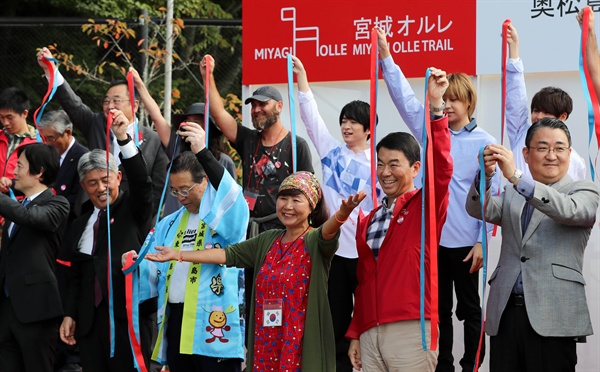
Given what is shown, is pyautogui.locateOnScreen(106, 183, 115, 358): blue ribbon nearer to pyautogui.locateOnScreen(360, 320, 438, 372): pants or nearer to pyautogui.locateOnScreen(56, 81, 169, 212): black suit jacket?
pyautogui.locateOnScreen(56, 81, 169, 212): black suit jacket

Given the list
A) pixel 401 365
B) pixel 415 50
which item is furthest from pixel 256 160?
pixel 401 365

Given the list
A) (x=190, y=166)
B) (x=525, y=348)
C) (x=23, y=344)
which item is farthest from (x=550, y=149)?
(x=23, y=344)

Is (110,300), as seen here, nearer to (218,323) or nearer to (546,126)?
(218,323)

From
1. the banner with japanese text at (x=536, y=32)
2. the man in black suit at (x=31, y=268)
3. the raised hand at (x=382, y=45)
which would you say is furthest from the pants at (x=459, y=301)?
the man in black suit at (x=31, y=268)

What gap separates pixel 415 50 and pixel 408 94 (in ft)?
4.71

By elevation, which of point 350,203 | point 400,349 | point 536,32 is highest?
point 536,32

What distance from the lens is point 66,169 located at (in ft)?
24.9

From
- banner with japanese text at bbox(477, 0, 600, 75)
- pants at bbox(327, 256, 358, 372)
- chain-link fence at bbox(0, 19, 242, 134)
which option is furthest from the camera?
chain-link fence at bbox(0, 19, 242, 134)

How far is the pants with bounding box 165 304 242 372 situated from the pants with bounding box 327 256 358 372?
0.79 metres

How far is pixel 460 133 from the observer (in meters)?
6.21

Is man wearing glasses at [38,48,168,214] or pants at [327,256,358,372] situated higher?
man wearing glasses at [38,48,168,214]

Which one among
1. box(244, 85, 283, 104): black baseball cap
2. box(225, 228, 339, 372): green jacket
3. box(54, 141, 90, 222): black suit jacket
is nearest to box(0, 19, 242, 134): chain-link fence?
box(54, 141, 90, 222): black suit jacket

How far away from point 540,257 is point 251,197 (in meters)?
2.13

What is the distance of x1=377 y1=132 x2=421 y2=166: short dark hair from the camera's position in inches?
208
